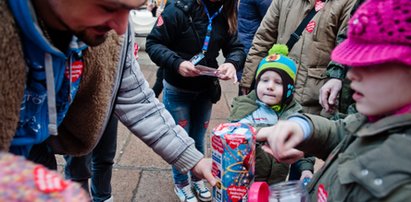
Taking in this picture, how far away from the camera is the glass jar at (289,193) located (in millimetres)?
1490

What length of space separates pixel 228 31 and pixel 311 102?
905mm

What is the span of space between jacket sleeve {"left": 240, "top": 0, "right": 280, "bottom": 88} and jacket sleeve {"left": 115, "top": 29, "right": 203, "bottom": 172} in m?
1.42

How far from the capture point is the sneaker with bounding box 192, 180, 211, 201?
11.4 ft

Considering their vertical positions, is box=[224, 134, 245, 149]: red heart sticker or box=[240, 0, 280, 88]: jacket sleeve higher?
box=[224, 134, 245, 149]: red heart sticker

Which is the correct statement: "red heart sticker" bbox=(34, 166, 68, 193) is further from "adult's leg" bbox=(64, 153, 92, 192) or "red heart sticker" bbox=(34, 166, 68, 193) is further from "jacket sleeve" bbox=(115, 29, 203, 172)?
"adult's leg" bbox=(64, 153, 92, 192)

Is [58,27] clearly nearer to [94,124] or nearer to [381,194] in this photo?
[94,124]

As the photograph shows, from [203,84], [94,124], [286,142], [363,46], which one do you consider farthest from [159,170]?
[363,46]

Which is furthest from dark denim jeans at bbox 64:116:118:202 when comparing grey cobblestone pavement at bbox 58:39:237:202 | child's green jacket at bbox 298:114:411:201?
child's green jacket at bbox 298:114:411:201

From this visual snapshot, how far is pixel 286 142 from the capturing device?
1560 mm

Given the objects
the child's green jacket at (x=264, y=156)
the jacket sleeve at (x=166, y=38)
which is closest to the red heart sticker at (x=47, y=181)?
the child's green jacket at (x=264, y=156)

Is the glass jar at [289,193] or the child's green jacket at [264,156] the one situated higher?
the glass jar at [289,193]

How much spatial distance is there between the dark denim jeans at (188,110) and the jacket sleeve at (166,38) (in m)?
0.27

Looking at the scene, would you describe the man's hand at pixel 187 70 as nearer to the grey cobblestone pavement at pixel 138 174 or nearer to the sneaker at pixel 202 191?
the sneaker at pixel 202 191

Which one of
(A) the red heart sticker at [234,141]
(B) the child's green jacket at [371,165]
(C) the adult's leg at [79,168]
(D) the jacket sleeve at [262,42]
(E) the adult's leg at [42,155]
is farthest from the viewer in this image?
(D) the jacket sleeve at [262,42]
